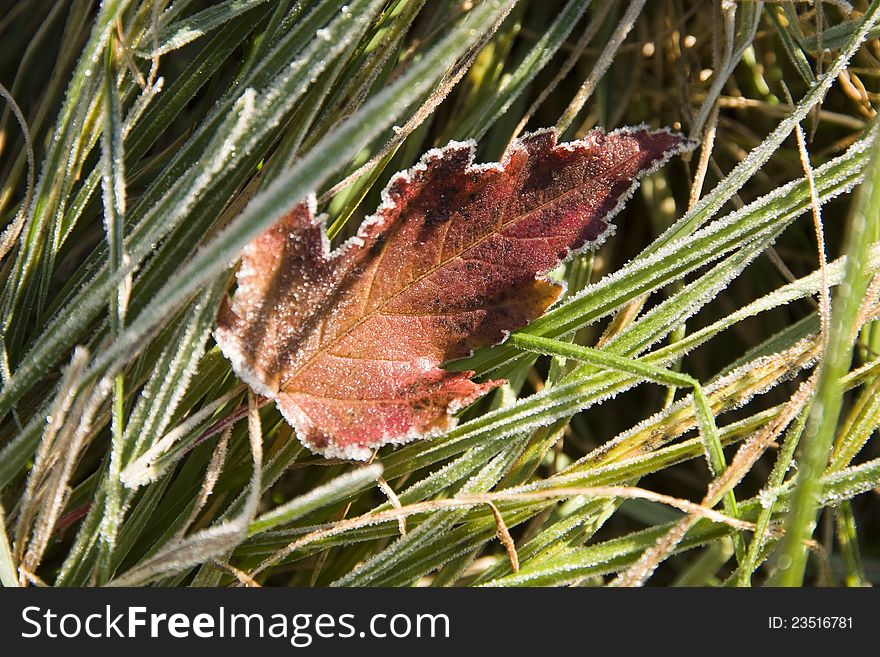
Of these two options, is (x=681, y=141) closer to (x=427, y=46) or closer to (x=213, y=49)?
(x=427, y=46)

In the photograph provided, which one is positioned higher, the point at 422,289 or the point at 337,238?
the point at 337,238

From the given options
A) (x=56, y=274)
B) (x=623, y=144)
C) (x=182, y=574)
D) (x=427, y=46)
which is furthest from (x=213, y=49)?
(x=182, y=574)

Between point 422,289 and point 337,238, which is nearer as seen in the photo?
point 422,289
